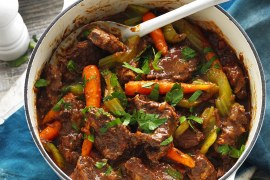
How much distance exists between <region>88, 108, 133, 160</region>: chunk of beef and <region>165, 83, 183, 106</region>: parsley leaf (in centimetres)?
30

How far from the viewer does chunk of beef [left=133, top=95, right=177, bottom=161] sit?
2.80m

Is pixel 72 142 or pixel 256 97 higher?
pixel 256 97

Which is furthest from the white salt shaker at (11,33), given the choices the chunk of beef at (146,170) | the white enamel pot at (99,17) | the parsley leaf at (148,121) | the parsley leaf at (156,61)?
the chunk of beef at (146,170)

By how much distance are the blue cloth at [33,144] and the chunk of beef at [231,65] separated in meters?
0.32

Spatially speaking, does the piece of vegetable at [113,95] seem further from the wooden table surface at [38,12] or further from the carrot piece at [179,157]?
the wooden table surface at [38,12]

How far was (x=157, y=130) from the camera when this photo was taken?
2.84m

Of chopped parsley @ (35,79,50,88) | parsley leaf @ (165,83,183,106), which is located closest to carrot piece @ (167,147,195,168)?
parsley leaf @ (165,83,183,106)

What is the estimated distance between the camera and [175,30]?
3.26 m

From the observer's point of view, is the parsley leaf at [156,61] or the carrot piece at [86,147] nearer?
the carrot piece at [86,147]

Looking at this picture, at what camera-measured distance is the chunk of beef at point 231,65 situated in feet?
10.1

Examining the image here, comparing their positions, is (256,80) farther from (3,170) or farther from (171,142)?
(3,170)

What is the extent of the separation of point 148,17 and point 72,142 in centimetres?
89

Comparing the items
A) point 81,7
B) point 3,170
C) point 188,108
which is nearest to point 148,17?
point 81,7

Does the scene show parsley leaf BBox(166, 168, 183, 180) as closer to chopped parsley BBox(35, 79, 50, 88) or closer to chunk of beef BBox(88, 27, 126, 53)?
chunk of beef BBox(88, 27, 126, 53)
